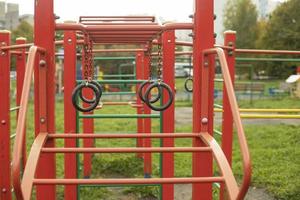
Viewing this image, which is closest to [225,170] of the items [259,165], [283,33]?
[259,165]

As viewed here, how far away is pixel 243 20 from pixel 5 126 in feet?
102

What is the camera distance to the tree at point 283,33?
2731 centimetres

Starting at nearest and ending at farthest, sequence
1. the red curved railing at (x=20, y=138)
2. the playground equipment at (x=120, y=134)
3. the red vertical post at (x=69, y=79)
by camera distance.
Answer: the red curved railing at (x=20, y=138) < the playground equipment at (x=120, y=134) < the red vertical post at (x=69, y=79)

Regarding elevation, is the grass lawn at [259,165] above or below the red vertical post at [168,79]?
below

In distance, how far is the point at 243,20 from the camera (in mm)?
33062

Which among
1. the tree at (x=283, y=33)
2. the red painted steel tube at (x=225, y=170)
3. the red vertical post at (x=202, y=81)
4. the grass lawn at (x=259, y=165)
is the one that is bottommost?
the grass lawn at (x=259, y=165)

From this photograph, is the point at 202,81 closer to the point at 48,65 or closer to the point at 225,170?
the point at 225,170

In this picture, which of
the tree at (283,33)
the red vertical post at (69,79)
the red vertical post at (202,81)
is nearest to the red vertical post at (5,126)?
the red vertical post at (69,79)

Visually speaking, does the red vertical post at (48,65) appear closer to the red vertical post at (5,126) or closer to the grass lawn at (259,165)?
the red vertical post at (5,126)

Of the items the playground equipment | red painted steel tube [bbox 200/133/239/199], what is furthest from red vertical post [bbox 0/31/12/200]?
red painted steel tube [bbox 200/133/239/199]

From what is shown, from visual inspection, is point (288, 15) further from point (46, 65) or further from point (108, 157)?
point (46, 65)

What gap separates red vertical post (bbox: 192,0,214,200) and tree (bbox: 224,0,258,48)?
2881 cm

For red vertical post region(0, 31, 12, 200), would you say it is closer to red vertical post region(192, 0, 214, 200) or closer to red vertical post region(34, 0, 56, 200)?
red vertical post region(34, 0, 56, 200)

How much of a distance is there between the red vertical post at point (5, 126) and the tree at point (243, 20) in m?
28.0
